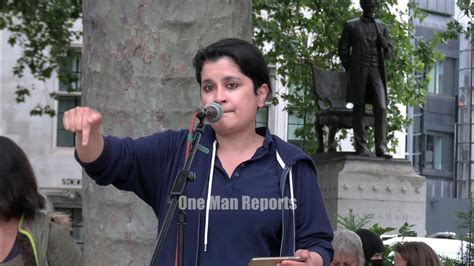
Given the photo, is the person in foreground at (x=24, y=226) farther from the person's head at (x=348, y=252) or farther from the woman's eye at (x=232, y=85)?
the person's head at (x=348, y=252)

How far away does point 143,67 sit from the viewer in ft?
17.3

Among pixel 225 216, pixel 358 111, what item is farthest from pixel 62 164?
pixel 225 216

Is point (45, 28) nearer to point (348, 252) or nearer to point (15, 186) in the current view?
point (348, 252)

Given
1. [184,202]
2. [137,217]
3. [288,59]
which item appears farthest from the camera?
[288,59]

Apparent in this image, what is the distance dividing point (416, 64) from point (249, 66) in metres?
16.8

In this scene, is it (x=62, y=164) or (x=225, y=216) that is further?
(x=62, y=164)

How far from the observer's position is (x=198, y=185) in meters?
3.80

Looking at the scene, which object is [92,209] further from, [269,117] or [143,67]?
[269,117]

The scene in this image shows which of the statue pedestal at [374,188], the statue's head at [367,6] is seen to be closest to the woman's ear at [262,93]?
the statue pedestal at [374,188]

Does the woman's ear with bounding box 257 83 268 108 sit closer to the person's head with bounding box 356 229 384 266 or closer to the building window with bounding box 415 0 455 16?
the person's head with bounding box 356 229 384 266

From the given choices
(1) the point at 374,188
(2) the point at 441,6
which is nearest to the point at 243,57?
(1) the point at 374,188

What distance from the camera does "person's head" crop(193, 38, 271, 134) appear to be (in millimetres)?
3879

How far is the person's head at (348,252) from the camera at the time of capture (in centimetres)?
643

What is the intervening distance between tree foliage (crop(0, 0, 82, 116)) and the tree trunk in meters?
13.5
